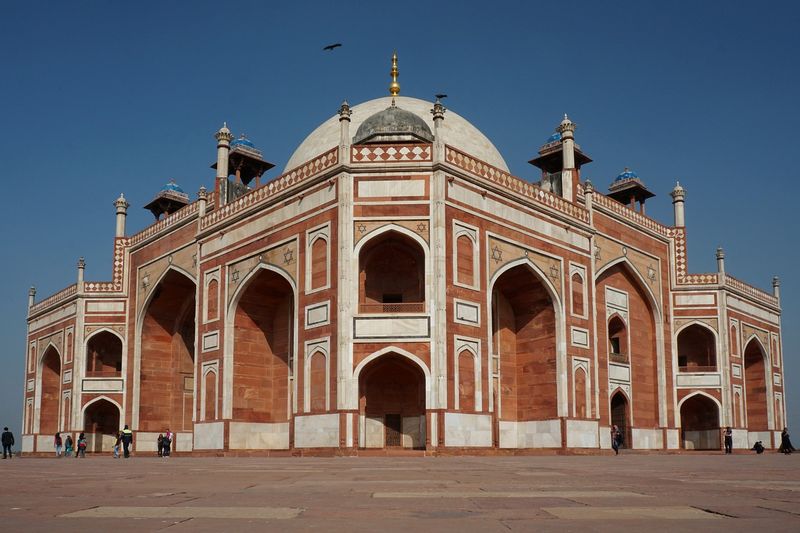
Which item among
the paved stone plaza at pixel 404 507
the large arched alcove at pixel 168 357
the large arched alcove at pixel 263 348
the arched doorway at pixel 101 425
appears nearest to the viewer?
the paved stone plaza at pixel 404 507

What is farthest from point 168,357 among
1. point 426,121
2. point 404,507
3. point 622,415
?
point 404,507

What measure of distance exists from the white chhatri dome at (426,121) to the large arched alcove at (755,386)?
44.3 ft

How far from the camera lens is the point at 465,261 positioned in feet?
69.1

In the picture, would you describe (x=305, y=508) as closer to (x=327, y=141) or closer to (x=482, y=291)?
(x=482, y=291)

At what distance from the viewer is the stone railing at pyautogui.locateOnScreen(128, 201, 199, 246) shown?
92.8ft

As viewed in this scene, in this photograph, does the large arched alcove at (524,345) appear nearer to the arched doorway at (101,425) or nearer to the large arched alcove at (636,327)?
the large arched alcove at (636,327)

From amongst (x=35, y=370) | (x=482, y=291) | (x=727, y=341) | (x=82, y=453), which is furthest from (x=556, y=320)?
(x=35, y=370)

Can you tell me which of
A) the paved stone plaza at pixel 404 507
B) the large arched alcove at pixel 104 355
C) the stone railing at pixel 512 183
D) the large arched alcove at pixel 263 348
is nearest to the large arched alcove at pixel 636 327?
the stone railing at pixel 512 183

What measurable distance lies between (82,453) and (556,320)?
16.0m

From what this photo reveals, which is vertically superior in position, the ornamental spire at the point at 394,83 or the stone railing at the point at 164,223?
the ornamental spire at the point at 394,83

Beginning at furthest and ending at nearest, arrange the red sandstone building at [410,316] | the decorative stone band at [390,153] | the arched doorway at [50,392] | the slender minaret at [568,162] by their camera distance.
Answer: the arched doorway at [50,392]
the slender minaret at [568,162]
the decorative stone band at [390,153]
the red sandstone building at [410,316]

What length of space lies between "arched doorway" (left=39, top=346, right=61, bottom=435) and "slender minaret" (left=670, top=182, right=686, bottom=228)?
26.0 m

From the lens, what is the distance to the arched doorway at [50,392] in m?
35.5

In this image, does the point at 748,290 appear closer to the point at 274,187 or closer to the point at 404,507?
the point at 274,187
